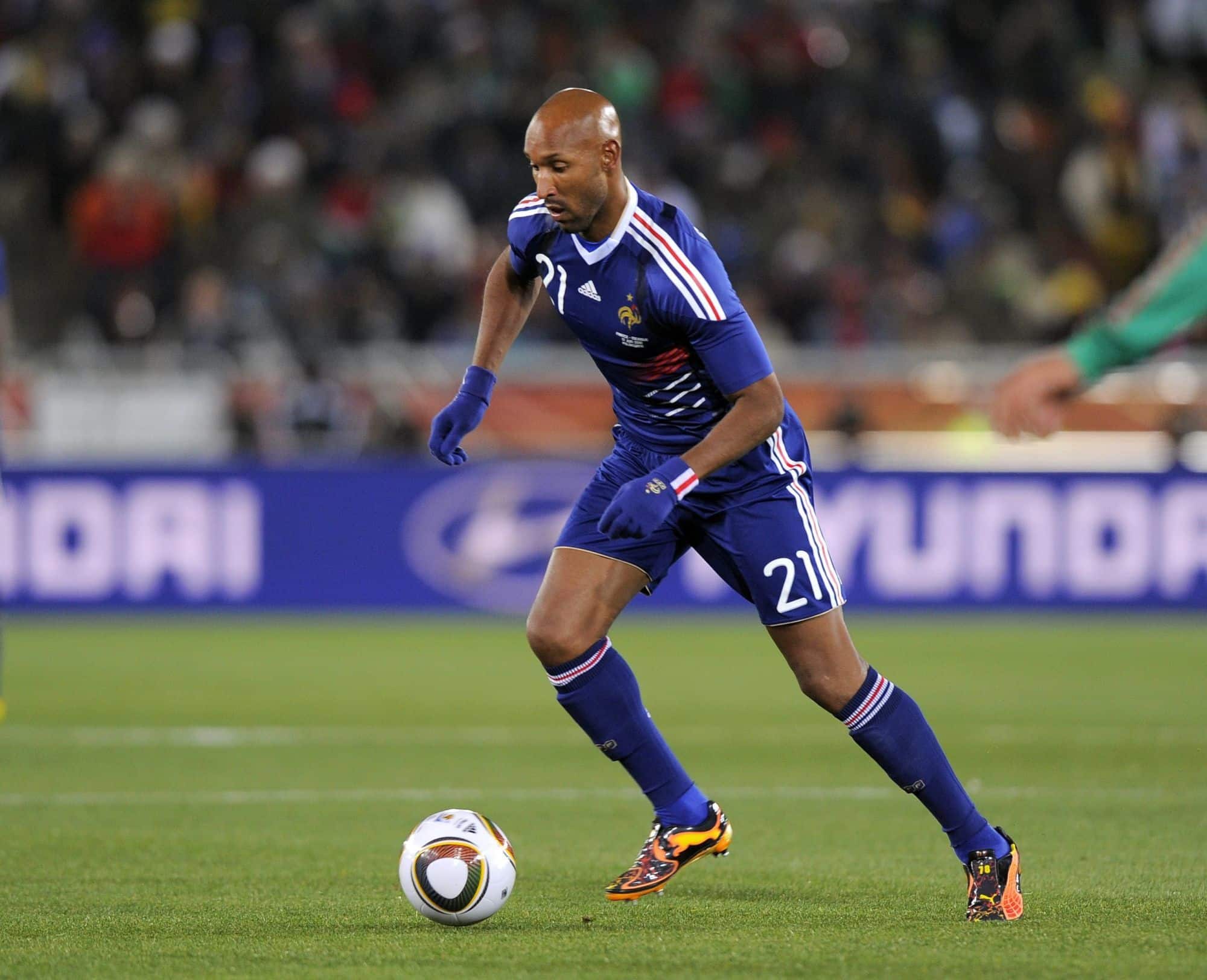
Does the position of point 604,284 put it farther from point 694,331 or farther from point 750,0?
point 750,0

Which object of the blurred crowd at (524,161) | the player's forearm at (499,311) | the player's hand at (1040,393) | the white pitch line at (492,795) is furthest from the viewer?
the blurred crowd at (524,161)

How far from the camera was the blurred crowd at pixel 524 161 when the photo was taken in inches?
675

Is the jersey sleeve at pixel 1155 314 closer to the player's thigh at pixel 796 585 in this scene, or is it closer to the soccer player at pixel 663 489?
the soccer player at pixel 663 489

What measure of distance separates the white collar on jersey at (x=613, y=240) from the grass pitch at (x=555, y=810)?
1.85m

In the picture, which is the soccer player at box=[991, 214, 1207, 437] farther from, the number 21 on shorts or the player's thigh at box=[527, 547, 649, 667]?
the player's thigh at box=[527, 547, 649, 667]

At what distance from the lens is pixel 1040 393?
3.63m

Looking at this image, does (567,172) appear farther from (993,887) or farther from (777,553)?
(993,887)

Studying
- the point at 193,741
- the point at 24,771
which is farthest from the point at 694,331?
the point at 193,741

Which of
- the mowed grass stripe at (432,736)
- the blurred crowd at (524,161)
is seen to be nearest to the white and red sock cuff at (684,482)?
the mowed grass stripe at (432,736)

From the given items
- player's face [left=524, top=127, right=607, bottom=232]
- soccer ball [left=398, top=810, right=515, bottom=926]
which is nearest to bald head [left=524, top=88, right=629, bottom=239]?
player's face [left=524, top=127, right=607, bottom=232]

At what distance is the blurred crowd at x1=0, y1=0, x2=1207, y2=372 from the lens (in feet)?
56.2

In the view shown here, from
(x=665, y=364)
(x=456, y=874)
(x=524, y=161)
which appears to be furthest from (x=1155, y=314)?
(x=524, y=161)

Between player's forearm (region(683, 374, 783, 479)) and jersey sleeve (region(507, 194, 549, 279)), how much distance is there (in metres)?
0.84

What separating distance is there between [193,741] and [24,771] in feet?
3.97
